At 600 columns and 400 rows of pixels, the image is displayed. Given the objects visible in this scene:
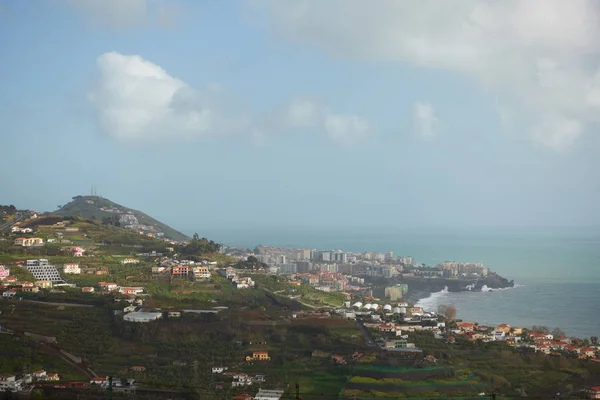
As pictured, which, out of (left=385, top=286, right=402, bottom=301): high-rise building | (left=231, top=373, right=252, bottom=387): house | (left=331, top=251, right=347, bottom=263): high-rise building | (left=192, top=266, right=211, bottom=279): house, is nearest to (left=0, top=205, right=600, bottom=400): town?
(left=231, top=373, right=252, bottom=387): house

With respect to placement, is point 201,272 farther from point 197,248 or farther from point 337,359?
point 337,359

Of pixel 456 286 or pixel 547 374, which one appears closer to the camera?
pixel 547 374

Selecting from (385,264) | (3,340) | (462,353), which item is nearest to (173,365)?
(3,340)

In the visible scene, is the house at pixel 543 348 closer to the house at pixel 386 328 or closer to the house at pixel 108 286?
the house at pixel 386 328

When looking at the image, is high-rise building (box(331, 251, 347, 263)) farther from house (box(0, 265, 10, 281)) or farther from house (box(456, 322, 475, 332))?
house (box(0, 265, 10, 281))

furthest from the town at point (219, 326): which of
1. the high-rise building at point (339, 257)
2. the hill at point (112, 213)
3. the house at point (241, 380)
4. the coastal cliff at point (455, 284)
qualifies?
the high-rise building at point (339, 257)

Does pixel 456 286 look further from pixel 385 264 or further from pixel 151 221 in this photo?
pixel 151 221
